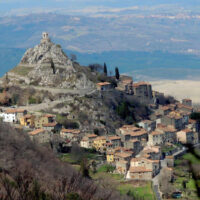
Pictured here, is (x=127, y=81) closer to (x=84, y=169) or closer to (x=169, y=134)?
(x=169, y=134)

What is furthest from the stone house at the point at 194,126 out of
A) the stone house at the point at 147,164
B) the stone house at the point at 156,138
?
the stone house at the point at 147,164

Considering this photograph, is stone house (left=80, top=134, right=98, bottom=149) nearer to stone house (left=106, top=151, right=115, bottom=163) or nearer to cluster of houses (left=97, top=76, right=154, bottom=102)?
stone house (left=106, top=151, right=115, bottom=163)

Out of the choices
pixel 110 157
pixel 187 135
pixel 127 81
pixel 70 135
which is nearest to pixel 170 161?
pixel 110 157

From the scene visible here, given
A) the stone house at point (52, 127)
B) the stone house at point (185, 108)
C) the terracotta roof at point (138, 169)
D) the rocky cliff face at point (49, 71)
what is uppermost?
the rocky cliff face at point (49, 71)

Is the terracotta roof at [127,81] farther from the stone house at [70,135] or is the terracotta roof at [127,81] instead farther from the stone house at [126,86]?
the stone house at [70,135]

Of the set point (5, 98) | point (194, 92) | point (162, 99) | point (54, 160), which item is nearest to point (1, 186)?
point (54, 160)

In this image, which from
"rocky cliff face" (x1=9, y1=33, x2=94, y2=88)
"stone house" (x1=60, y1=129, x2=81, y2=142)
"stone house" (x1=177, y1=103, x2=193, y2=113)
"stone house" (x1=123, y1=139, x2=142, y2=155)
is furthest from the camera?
"stone house" (x1=177, y1=103, x2=193, y2=113)

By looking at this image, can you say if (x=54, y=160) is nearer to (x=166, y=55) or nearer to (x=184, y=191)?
(x=184, y=191)

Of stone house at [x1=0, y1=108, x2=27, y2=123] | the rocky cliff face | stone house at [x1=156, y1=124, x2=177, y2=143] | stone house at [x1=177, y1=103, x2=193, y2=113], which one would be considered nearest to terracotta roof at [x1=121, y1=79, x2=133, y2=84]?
the rocky cliff face
